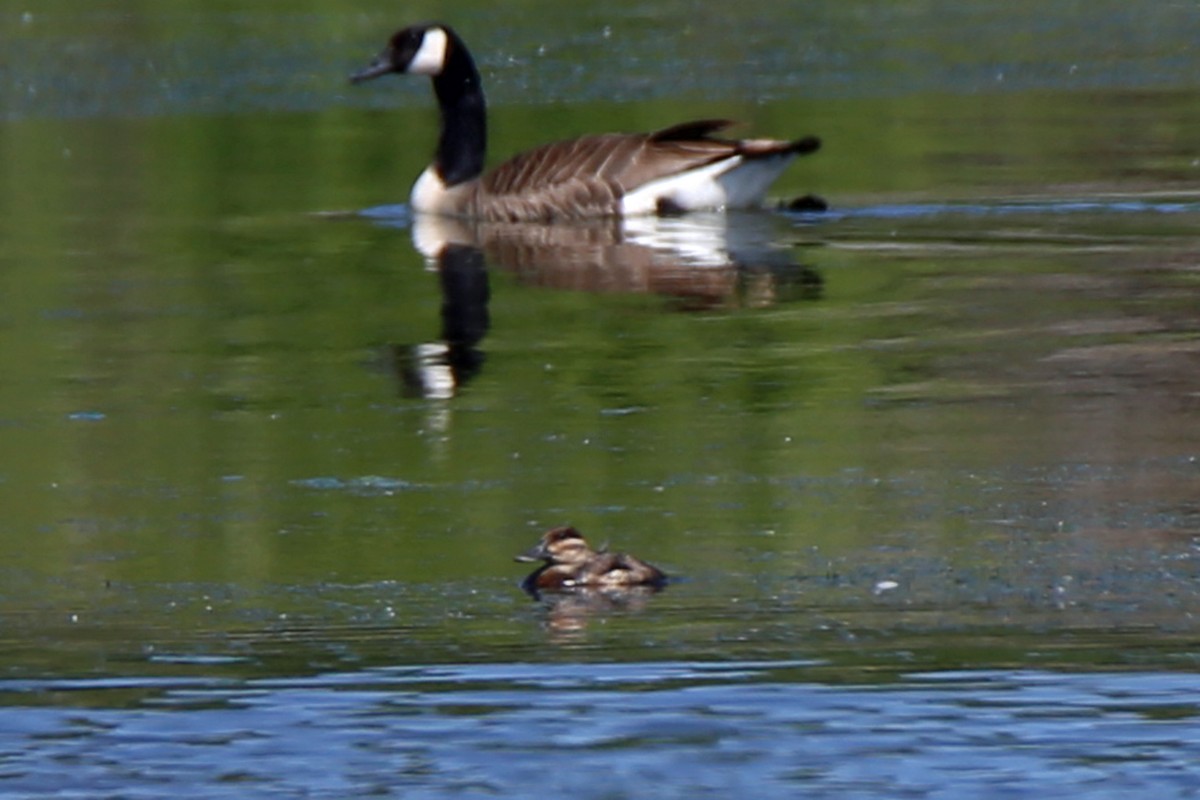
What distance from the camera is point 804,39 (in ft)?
86.0

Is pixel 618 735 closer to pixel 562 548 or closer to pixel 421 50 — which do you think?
pixel 562 548

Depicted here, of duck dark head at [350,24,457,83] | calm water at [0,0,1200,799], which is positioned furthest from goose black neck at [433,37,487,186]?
calm water at [0,0,1200,799]

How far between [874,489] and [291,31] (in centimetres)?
2131

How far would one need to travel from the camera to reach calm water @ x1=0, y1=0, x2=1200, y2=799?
Result: 5355 mm

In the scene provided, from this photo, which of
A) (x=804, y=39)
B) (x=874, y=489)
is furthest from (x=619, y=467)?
(x=804, y=39)

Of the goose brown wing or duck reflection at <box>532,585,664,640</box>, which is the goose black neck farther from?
duck reflection at <box>532,585,664,640</box>

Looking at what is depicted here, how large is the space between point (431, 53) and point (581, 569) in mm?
10820

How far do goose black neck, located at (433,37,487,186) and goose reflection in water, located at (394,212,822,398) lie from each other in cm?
58

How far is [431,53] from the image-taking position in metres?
17.1

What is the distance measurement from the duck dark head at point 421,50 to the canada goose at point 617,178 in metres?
0.91

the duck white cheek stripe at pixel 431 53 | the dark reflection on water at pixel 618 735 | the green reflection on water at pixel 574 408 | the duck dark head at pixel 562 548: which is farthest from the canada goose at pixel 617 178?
the dark reflection on water at pixel 618 735

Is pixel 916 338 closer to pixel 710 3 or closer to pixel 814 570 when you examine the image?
pixel 814 570

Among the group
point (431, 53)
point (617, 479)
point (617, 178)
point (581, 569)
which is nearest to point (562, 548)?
point (581, 569)

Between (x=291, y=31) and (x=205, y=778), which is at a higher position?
(x=291, y=31)
